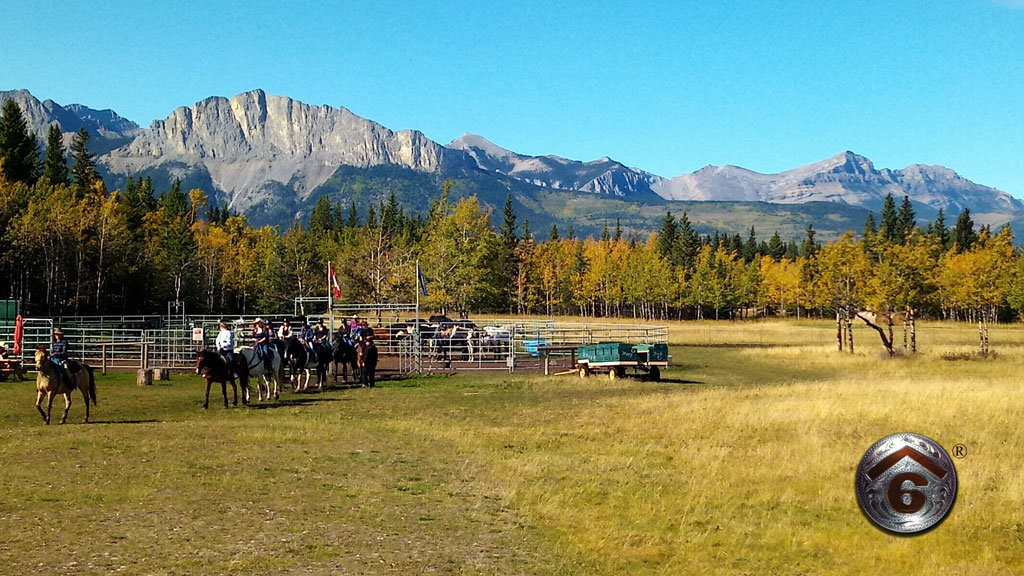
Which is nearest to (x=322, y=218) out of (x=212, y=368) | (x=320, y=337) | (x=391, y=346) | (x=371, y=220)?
(x=371, y=220)

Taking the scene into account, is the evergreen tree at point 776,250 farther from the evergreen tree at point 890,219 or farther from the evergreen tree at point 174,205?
the evergreen tree at point 174,205

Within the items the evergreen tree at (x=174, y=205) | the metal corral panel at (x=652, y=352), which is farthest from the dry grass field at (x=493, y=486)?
the evergreen tree at (x=174, y=205)

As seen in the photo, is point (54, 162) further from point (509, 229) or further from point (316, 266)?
point (509, 229)

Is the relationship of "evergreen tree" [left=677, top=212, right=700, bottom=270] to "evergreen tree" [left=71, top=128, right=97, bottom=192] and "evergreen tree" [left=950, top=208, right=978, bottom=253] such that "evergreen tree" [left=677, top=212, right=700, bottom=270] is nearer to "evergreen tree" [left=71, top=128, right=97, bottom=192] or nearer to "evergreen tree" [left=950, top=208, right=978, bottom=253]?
"evergreen tree" [left=950, top=208, right=978, bottom=253]

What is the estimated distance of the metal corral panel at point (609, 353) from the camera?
32969 mm

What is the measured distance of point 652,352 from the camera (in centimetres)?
3366

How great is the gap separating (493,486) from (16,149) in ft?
266

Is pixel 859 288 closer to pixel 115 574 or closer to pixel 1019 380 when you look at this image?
pixel 1019 380

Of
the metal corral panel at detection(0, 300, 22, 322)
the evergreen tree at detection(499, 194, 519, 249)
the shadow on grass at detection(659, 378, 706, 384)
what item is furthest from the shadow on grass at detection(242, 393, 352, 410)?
the evergreen tree at detection(499, 194, 519, 249)

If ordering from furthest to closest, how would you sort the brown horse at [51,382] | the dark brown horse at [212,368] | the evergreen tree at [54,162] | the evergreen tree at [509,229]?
the evergreen tree at [509,229] → the evergreen tree at [54,162] → the dark brown horse at [212,368] → the brown horse at [51,382]

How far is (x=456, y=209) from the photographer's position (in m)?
66.4

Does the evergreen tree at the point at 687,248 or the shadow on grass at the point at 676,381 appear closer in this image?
the shadow on grass at the point at 676,381

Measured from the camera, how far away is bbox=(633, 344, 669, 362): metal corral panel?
33.6 m
